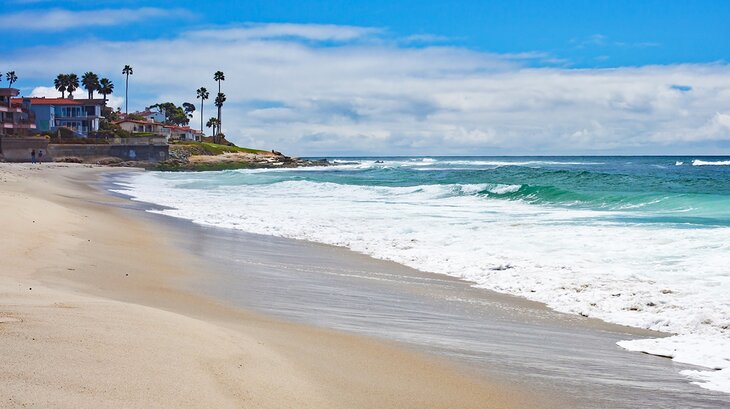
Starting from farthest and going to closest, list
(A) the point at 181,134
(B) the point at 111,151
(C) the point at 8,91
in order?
(A) the point at 181,134
(C) the point at 8,91
(B) the point at 111,151

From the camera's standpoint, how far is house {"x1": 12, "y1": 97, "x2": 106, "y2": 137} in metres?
99.8

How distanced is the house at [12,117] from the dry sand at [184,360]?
3462 inches

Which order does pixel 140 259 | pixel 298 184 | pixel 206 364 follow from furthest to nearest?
pixel 298 184 → pixel 140 259 → pixel 206 364

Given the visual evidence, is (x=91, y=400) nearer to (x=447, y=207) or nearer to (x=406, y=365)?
(x=406, y=365)

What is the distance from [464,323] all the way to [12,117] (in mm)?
94843

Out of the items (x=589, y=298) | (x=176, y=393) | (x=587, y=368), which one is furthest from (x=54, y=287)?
(x=589, y=298)

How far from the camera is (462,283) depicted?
1080 centimetres

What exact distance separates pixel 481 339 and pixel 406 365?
1.58 m

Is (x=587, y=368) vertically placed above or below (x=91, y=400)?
below

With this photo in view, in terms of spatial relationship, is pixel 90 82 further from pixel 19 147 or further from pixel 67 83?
pixel 19 147

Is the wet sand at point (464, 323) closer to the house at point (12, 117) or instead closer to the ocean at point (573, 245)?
the ocean at point (573, 245)

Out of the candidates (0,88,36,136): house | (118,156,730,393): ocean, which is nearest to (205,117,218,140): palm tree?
(0,88,36,136): house

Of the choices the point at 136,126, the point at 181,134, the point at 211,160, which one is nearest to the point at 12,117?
the point at 136,126

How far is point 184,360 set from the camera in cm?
479
